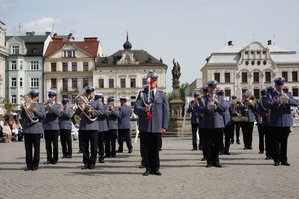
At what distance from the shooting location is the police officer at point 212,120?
11578 mm

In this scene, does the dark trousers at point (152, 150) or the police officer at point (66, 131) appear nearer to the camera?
the dark trousers at point (152, 150)

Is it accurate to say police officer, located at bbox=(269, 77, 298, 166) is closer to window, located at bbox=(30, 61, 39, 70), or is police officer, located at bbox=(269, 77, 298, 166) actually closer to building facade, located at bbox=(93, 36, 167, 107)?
building facade, located at bbox=(93, 36, 167, 107)

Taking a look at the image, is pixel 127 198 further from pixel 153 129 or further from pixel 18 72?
pixel 18 72

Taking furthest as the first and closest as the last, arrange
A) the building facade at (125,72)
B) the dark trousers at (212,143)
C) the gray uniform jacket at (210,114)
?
the building facade at (125,72)
the gray uniform jacket at (210,114)
the dark trousers at (212,143)

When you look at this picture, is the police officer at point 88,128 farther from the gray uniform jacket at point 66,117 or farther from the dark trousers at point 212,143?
the dark trousers at point 212,143

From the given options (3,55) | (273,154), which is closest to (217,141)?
(273,154)

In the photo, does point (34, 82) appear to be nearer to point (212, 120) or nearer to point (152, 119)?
point (212, 120)

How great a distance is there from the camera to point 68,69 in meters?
76.2

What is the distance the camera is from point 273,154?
1168 centimetres

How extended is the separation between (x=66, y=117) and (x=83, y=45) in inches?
2558

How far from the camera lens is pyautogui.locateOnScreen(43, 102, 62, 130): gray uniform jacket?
13.2 metres

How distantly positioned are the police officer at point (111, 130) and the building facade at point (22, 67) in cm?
6256

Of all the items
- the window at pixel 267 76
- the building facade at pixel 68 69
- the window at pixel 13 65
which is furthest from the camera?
the window at pixel 267 76

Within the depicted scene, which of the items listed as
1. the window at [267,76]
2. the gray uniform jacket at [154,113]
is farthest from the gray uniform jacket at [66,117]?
the window at [267,76]
